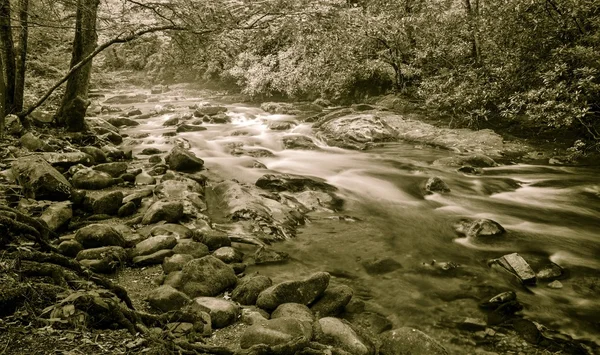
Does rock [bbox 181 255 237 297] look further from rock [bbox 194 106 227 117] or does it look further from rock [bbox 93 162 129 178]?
rock [bbox 194 106 227 117]

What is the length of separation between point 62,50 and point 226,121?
9.09 metres

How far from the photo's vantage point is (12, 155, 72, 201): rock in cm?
547

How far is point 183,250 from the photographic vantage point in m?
4.98

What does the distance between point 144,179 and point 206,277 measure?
4552mm

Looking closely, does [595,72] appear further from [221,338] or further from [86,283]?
[86,283]

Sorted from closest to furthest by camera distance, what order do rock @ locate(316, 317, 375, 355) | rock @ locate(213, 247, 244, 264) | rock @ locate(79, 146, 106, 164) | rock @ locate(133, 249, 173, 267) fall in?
1. rock @ locate(316, 317, 375, 355)
2. rock @ locate(133, 249, 173, 267)
3. rock @ locate(213, 247, 244, 264)
4. rock @ locate(79, 146, 106, 164)

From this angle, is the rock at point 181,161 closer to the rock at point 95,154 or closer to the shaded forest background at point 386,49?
the rock at point 95,154

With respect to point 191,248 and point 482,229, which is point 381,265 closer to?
point 482,229

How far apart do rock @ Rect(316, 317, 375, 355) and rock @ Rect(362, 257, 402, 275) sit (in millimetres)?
1892

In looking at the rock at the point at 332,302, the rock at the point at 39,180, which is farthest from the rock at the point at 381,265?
the rock at the point at 39,180

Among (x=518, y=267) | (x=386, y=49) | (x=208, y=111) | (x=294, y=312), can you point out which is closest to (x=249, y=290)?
(x=294, y=312)

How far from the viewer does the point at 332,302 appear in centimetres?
418

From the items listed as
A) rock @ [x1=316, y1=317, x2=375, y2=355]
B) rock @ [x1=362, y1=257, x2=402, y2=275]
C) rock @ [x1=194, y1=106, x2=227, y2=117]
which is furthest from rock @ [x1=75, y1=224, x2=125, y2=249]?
rock @ [x1=194, y1=106, x2=227, y2=117]

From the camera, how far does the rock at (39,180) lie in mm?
5473
